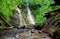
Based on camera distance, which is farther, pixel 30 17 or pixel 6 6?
pixel 30 17

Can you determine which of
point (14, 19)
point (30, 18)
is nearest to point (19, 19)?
point (14, 19)

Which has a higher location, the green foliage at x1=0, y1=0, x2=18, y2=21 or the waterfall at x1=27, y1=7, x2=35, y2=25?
the green foliage at x1=0, y1=0, x2=18, y2=21

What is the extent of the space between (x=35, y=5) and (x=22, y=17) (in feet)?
12.2

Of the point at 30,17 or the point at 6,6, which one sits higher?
the point at 6,6

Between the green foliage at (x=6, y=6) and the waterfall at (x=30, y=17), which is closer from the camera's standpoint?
the green foliage at (x=6, y=6)

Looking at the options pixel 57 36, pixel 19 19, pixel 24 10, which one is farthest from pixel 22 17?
pixel 57 36

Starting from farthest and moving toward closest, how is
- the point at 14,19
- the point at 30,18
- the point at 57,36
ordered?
the point at 30,18
the point at 14,19
the point at 57,36

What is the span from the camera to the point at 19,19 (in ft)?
67.0

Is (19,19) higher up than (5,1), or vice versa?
(5,1)

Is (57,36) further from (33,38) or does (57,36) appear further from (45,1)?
(45,1)

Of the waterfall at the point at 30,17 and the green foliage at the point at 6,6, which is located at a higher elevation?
the green foliage at the point at 6,6

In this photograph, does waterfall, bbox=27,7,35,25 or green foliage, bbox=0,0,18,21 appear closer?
green foliage, bbox=0,0,18,21

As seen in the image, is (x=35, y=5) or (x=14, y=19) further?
(x=35, y=5)

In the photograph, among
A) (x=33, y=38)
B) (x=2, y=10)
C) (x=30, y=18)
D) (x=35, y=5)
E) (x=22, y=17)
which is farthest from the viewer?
(x=35, y=5)
